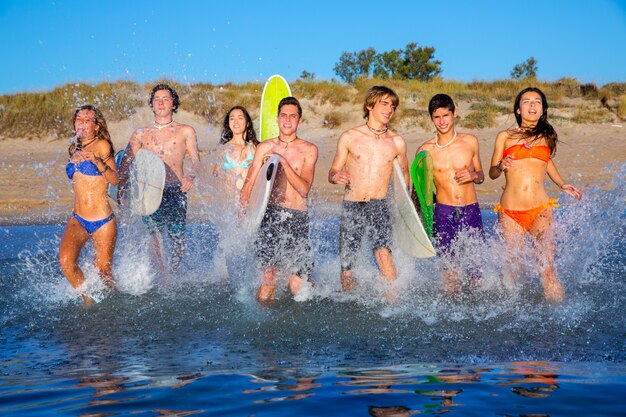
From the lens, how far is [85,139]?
6.34 m

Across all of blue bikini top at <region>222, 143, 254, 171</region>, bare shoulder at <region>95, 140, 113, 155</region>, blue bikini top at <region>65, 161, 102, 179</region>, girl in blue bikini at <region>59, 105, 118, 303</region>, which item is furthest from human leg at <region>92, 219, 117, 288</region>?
blue bikini top at <region>222, 143, 254, 171</region>

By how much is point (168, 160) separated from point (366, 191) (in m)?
1.90

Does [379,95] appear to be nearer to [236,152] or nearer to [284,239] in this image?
[284,239]

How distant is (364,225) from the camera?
6215 mm

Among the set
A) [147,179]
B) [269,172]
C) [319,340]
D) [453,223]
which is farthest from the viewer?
[147,179]

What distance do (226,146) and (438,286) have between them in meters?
2.50

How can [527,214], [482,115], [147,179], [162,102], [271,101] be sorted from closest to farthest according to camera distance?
[527,214]
[147,179]
[162,102]
[271,101]
[482,115]

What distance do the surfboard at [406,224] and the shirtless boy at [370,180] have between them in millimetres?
93

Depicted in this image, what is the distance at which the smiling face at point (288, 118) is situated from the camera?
20.4 ft

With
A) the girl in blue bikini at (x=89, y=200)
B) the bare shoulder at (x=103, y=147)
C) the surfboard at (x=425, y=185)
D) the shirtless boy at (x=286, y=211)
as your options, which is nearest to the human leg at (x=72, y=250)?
the girl in blue bikini at (x=89, y=200)

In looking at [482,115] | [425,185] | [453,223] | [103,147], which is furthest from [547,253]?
[482,115]

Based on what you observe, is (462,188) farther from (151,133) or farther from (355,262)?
(151,133)

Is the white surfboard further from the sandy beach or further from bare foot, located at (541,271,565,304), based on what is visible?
bare foot, located at (541,271,565,304)

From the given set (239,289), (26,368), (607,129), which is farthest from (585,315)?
(607,129)
